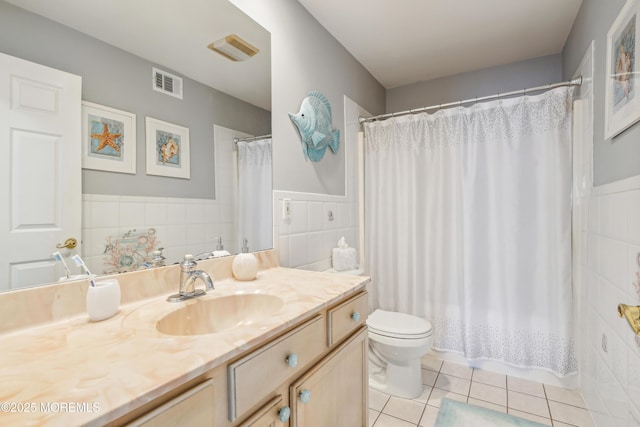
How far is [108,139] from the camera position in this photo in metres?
0.91

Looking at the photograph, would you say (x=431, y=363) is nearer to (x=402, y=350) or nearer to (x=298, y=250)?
(x=402, y=350)

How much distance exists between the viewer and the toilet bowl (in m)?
1.71

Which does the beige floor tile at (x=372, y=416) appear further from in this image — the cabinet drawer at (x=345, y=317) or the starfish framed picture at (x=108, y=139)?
the starfish framed picture at (x=108, y=139)

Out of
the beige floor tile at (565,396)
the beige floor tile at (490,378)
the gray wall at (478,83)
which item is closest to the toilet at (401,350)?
the beige floor tile at (490,378)

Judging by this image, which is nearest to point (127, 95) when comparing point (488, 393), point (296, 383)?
point (296, 383)

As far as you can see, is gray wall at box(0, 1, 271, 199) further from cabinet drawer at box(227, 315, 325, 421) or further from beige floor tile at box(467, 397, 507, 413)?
beige floor tile at box(467, 397, 507, 413)

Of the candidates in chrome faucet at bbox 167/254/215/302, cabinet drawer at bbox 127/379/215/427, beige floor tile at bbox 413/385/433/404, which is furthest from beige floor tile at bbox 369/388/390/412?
cabinet drawer at bbox 127/379/215/427

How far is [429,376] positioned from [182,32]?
232cm

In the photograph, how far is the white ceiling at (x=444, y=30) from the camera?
71.6 inches

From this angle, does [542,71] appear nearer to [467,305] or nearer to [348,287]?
[467,305]

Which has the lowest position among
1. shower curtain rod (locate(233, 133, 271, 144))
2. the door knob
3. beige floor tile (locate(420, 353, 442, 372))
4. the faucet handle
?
beige floor tile (locate(420, 353, 442, 372))

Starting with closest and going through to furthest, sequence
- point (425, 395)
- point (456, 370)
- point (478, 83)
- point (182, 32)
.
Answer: point (182, 32), point (425, 395), point (456, 370), point (478, 83)

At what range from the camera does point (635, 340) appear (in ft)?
3.41

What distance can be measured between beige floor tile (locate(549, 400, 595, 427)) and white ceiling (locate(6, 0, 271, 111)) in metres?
2.23
